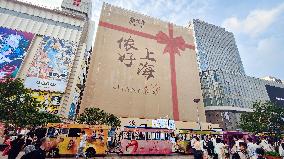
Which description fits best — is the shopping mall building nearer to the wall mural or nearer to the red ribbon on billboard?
the red ribbon on billboard

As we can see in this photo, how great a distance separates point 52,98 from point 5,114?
1594cm

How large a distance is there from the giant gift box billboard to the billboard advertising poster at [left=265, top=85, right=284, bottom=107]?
57.7 m

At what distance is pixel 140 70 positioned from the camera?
1940 inches

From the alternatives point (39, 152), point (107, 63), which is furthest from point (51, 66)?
point (39, 152)

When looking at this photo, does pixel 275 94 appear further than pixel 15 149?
Yes

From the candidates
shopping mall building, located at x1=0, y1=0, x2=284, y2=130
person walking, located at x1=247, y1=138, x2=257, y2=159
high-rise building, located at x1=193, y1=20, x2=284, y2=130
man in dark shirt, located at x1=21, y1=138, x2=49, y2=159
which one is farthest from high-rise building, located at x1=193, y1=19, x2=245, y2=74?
man in dark shirt, located at x1=21, y1=138, x2=49, y2=159

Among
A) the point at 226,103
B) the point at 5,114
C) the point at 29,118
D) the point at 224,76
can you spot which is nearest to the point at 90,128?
the point at 5,114

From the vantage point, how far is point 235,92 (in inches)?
3115

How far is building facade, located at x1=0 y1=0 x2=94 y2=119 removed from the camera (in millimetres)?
41656

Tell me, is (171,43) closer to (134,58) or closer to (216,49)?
(134,58)

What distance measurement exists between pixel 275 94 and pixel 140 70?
3110 inches

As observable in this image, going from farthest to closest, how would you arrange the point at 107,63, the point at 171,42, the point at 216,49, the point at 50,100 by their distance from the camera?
1. the point at 216,49
2. the point at 171,42
3. the point at 107,63
4. the point at 50,100

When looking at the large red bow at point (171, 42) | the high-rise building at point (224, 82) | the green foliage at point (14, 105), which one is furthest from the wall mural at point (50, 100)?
A: the high-rise building at point (224, 82)

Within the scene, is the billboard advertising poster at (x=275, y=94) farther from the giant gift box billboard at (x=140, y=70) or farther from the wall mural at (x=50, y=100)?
the wall mural at (x=50, y=100)
